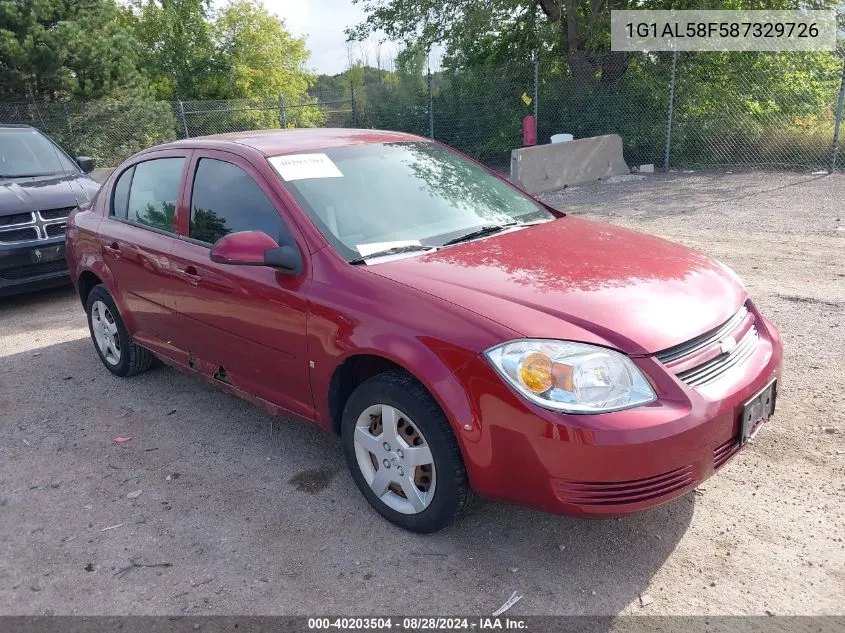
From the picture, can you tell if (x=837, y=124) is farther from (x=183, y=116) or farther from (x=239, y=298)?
(x=183, y=116)

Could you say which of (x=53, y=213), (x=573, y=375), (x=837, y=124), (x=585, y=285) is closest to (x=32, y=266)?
(x=53, y=213)

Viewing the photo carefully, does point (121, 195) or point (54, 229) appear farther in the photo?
point (54, 229)

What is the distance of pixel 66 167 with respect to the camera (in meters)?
8.02

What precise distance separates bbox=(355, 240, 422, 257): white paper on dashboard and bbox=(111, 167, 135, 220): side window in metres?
2.22

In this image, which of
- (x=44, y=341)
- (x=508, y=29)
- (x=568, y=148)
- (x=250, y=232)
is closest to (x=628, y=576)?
(x=250, y=232)

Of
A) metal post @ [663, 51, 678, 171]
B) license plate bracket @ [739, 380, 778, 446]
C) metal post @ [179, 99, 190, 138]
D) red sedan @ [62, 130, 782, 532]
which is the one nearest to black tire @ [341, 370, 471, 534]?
red sedan @ [62, 130, 782, 532]

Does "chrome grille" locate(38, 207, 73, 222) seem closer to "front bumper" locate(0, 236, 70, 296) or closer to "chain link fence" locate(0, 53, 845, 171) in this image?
"front bumper" locate(0, 236, 70, 296)

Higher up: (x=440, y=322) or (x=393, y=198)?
(x=393, y=198)

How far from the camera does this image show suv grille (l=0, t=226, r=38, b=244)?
6.59m

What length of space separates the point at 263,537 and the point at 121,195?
110 inches

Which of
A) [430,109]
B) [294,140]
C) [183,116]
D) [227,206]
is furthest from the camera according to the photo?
[183,116]

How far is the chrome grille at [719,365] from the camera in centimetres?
262

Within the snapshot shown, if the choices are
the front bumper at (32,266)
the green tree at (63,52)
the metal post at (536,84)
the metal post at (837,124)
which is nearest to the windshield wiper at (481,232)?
the front bumper at (32,266)

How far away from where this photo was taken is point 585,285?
2.90m
